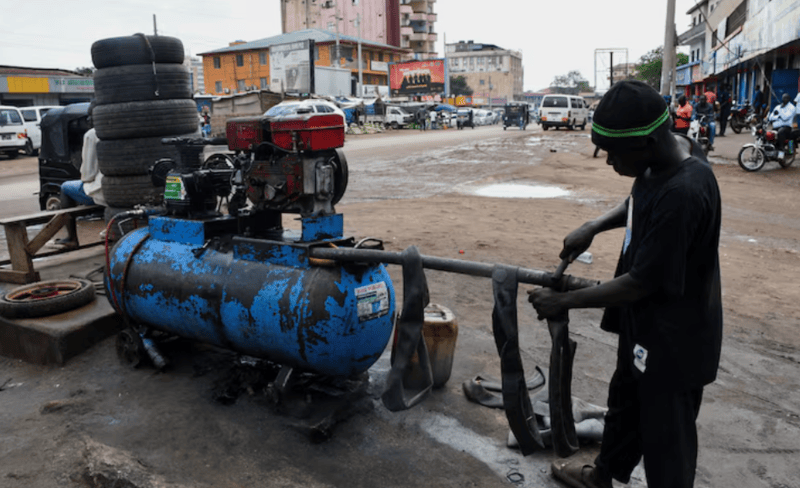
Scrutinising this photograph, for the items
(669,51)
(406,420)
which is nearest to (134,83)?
(406,420)

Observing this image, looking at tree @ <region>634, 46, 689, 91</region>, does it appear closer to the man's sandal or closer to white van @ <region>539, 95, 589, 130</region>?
white van @ <region>539, 95, 589, 130</region>

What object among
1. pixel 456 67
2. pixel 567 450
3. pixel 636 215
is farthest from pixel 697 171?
pixel 456 67

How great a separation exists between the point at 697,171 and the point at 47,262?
7.29m

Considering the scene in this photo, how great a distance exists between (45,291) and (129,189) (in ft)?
5.78

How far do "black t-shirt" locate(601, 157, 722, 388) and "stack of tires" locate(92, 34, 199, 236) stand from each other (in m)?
5.25

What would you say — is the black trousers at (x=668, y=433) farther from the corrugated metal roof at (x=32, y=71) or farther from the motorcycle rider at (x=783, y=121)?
the corrugated metal roof at (x=32, y=71)

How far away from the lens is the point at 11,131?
21.4 m

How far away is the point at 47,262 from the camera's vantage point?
283 inches

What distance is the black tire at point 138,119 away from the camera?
6.29 m

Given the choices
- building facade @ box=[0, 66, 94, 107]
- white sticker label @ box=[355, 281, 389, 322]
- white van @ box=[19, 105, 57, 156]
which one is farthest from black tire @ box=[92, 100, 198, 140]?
building facade @ box=[0, 66, 94, 107]

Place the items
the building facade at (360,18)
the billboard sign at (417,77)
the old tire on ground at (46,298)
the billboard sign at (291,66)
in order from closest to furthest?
the old tire on ground at (46,298), the billboard sign at (291,66), the billboard sign at (417,77), the building facade at (360,18)

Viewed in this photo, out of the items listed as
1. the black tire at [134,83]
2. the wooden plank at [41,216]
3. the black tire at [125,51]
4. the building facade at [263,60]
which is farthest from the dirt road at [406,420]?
the building facade at [263,60]

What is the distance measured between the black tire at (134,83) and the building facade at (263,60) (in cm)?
5662

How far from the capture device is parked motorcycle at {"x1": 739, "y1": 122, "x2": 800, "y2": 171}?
14039 mm
